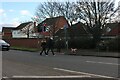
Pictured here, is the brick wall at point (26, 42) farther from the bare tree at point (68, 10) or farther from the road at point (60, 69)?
the road at point (60, 69)

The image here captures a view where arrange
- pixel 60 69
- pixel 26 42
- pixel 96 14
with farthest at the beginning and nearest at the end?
pixel 26 42 < pixel 96 14 < pixel 60 69

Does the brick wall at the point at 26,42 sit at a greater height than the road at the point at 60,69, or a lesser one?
greater

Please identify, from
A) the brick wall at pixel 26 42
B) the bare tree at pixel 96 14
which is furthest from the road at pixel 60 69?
the brick wall at pixel 26 42

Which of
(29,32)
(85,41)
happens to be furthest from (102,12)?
(29,32)

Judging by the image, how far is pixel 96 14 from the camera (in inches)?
1715

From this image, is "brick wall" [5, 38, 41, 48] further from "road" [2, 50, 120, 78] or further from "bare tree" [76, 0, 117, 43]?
"road" [2, 50, 120, 78]

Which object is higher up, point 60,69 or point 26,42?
point 26,42

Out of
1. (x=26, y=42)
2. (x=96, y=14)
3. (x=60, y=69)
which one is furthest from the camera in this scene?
(x=26, y=42)

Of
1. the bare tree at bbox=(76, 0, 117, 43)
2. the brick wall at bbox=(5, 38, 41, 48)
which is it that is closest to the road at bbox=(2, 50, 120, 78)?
the bare tree at bbox=(76, 0, 117, 43)

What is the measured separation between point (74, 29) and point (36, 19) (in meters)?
19.7

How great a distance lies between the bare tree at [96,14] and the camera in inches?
1709

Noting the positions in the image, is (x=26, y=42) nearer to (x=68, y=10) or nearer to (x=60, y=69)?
(x=68, y=10)

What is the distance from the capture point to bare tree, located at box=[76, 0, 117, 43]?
43.4 m

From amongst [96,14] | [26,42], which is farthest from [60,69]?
[26,42]
